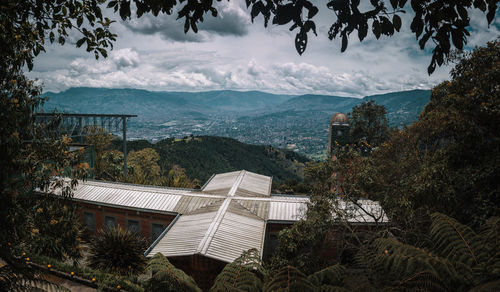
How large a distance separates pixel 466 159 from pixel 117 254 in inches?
518

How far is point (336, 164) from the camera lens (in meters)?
10.6

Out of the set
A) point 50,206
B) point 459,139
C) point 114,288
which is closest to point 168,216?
point 114,288

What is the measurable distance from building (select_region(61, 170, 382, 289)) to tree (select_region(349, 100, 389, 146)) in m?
16.2

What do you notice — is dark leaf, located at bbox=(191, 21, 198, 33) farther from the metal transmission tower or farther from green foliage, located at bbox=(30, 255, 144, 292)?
the metal transmission tower

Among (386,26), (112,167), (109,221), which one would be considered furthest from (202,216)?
(112,167)

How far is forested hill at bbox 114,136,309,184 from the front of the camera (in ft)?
187

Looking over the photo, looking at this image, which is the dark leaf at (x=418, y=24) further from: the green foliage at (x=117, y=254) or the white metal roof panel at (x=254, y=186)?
the white metal roof panel at (x=254, y=186)

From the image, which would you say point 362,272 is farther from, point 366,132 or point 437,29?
point 366,132

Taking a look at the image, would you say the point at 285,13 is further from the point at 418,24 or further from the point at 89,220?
the point at 89,220

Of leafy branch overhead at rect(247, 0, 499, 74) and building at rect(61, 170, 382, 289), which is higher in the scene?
leafy branch overhead at rect(247, 0, 499, 74)

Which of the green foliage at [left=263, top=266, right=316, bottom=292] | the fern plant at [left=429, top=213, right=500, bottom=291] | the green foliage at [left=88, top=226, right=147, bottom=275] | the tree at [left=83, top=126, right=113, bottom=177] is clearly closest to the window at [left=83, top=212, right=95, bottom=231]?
the green foliage at [left=88, top=226, right=147, bottom=275]

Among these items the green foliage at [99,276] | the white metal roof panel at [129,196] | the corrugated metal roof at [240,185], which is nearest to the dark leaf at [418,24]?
the green foliage at [99,276]

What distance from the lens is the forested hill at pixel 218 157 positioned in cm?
5703

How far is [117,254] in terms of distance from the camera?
37.8ft
